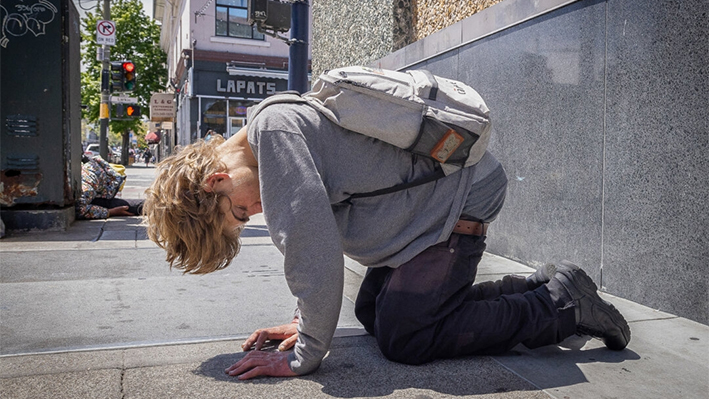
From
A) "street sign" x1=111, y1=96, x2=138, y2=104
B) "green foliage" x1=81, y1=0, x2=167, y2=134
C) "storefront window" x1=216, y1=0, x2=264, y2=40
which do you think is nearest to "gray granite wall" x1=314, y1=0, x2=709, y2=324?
"street sign" x1=111, y1=96, x2=138, y2=104

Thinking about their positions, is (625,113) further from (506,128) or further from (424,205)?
(424,205)

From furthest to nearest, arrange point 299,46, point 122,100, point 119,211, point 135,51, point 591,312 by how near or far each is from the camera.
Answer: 1. point 135,51
2. point 122,100
3. point 299,46
4. point 119,211
5. point 591,312

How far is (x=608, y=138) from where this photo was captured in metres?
3.27

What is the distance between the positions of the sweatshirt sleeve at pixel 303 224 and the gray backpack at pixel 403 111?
0.25 metres

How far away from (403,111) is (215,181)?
2.37 feet

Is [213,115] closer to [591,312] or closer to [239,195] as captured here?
[239,195]

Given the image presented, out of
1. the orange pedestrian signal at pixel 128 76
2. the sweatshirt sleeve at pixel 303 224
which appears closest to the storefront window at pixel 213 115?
the orange pedestrian signal at pixel 128 76

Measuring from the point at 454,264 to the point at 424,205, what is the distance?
26 cm

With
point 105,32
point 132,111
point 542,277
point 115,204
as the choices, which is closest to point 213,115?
point 132,111

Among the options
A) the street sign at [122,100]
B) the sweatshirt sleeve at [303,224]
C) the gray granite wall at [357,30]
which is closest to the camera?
the sweatshirt sleeve at [303,224]

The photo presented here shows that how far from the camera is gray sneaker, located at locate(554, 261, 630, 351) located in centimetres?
223

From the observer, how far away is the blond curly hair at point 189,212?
2027 mm

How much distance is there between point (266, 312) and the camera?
298 cm

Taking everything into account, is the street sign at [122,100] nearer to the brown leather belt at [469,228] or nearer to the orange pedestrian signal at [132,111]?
the orange pedestrian signal at [132,111]
